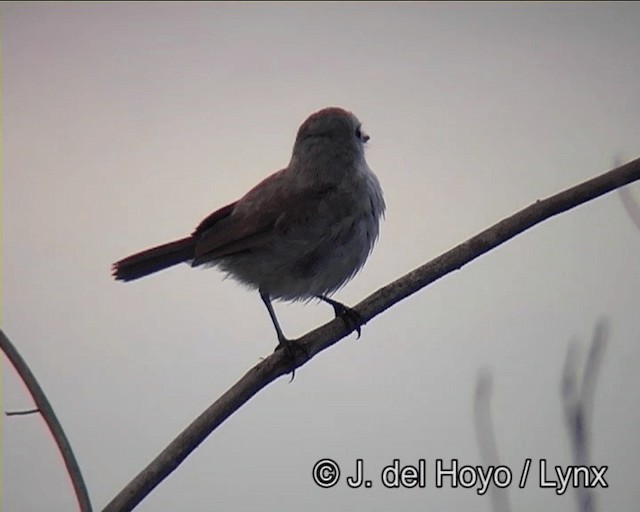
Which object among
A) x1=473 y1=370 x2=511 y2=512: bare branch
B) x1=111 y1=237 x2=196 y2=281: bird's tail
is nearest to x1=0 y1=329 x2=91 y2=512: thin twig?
x1=111 y1=237 x2=196 y2=281: bird's tail

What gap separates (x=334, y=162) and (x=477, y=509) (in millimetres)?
719

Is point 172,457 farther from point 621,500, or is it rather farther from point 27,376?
point 621,500

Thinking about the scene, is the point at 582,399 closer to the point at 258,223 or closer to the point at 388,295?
the point at 388,295

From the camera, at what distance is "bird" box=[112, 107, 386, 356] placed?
4.30 feet

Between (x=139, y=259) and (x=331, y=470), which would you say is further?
(x=331, y=470)

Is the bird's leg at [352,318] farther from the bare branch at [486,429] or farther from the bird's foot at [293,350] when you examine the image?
the bare branch at [486,429]

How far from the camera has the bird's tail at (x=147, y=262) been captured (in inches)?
52.2

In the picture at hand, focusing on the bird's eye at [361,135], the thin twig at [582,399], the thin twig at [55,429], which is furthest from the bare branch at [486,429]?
the thin twig at [55,429]

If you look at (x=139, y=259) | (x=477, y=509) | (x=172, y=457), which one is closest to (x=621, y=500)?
(x=477, y=509)

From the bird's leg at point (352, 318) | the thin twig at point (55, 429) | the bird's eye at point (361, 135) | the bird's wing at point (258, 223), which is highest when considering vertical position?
the bird's eye at point (361, 135)

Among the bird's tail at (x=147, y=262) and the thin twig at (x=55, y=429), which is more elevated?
the bird's tail at (x=147, y=262)

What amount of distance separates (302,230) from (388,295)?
0.23 metres

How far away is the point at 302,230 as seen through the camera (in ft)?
4.28

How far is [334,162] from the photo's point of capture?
1.38 m
